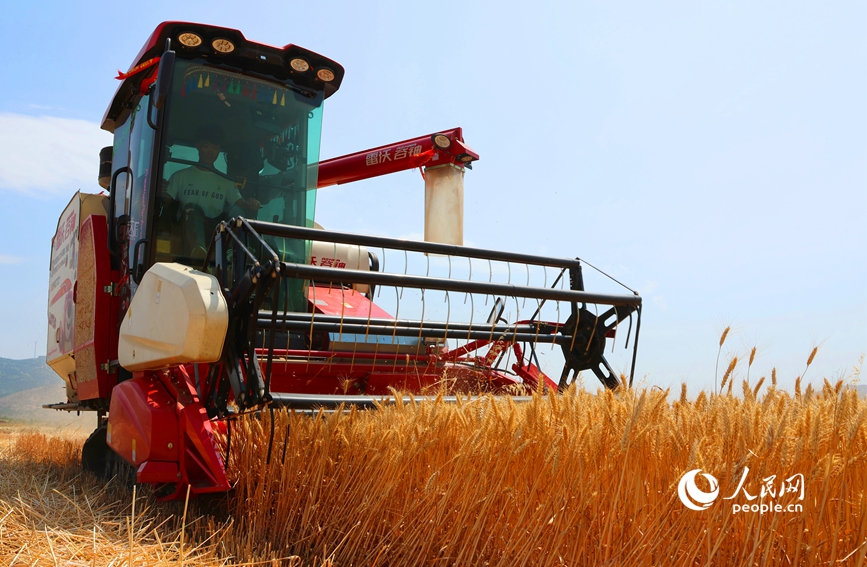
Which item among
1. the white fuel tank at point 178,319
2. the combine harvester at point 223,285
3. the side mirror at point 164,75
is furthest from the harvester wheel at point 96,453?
the side mirror at point 164,75

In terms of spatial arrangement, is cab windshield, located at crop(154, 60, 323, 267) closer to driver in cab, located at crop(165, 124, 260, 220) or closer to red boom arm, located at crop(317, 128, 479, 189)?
driver in cab, located at crop(165, 124, 260, 220)

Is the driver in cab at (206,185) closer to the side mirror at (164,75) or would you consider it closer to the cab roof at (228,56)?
the cab roof at (228,56)

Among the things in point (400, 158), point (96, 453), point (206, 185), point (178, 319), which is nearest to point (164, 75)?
point (206, 185)

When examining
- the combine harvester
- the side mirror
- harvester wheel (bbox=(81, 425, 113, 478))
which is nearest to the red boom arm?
the combine harvester

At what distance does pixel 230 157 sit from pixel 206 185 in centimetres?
23

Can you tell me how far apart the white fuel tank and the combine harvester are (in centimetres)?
1

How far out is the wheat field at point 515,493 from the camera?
5.84 ft

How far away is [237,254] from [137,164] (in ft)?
5.15

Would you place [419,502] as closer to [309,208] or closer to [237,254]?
[237,254]

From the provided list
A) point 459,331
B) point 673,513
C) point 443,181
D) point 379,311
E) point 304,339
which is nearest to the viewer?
point 673,513

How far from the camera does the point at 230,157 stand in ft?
13.2

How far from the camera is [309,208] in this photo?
4.25 meters

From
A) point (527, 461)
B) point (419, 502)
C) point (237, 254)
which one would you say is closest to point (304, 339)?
point (237, 254)

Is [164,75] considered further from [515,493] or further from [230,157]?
[515,493]
